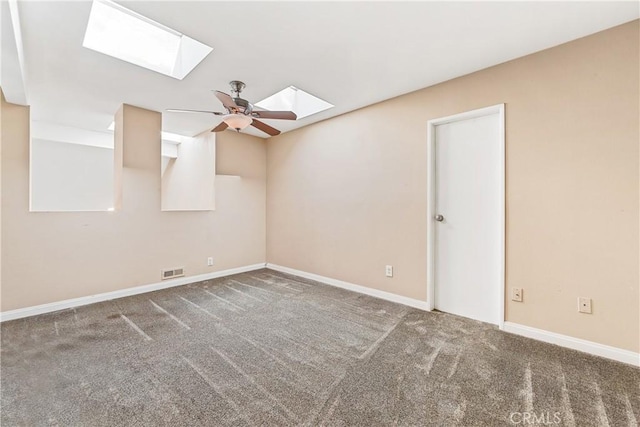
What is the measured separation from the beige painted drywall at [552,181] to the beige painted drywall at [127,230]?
7.65 ft

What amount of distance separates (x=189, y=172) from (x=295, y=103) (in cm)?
265

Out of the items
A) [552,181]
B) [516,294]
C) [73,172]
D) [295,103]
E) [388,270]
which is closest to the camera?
[552,181]

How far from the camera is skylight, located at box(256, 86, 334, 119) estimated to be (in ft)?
11.2

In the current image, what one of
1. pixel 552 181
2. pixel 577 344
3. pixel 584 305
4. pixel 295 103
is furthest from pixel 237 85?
pixel 577 344

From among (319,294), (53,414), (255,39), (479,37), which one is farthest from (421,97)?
(53,414)

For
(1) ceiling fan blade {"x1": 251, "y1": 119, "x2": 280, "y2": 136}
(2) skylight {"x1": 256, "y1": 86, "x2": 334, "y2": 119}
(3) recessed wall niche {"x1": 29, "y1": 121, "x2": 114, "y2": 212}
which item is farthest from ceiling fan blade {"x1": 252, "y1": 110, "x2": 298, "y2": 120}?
(3) recessed wall niche {"x1": 29, "y1": 121, "x2": 114, "y2": 212}

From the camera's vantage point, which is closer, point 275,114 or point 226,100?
point 226,100

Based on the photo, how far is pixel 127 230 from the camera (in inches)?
134

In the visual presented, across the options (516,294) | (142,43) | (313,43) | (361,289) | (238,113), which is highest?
(142,43)

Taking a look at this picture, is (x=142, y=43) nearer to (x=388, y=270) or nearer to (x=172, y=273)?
(x=172, y=273)

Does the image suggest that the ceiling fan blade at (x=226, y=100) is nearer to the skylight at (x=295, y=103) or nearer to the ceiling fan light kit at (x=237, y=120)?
the ceiling fan light kit at (x=237, y=120)
